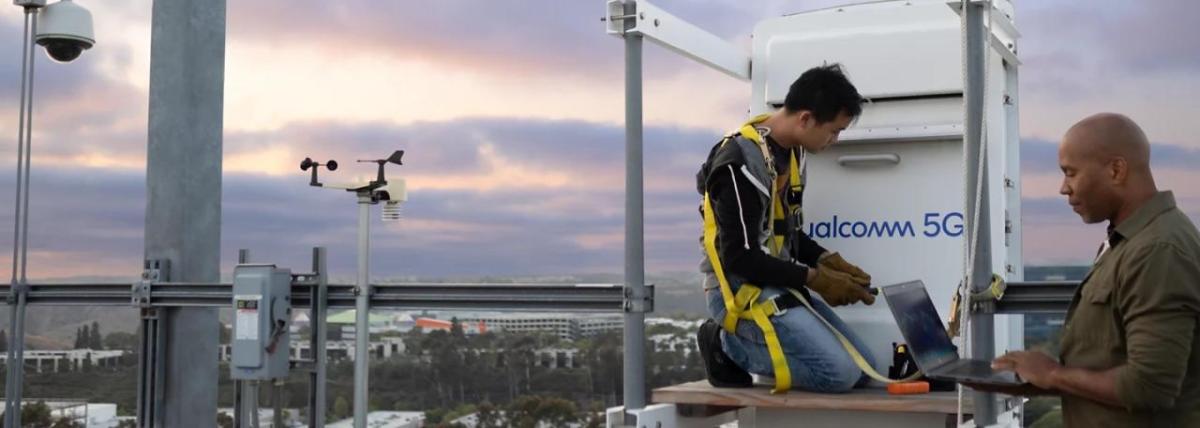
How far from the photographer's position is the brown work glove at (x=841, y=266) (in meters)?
3.96

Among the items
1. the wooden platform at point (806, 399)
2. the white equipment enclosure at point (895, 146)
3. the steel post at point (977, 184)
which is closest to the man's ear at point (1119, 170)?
the steel post at point (977, 184)

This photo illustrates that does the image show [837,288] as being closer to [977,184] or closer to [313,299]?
[977,184]

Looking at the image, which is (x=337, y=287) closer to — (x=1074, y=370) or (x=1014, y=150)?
(x=1014, y=150)

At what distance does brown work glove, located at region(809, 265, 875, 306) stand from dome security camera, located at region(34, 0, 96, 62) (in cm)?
405

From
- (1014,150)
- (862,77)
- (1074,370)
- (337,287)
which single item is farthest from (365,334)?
(1074,370)

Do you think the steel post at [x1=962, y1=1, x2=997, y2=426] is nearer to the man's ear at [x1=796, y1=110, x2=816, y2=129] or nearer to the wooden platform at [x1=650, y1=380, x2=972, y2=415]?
the wooden platform at [x1=650, y1=380, x2=972, y2=415]

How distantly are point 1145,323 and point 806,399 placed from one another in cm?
152

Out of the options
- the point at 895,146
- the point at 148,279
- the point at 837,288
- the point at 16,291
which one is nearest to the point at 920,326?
the point at 837,288

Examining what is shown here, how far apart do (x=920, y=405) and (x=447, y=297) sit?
205 cm

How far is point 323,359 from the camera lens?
16.3ft

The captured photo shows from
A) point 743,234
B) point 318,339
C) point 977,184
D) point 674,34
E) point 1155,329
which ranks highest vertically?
point 674,34

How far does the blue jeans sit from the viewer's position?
3.66m

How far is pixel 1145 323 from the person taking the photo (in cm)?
215

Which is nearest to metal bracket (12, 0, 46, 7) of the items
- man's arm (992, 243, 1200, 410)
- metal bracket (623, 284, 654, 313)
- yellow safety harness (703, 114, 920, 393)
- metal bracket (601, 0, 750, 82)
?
metal bracket (601, 0, 750, 82)
